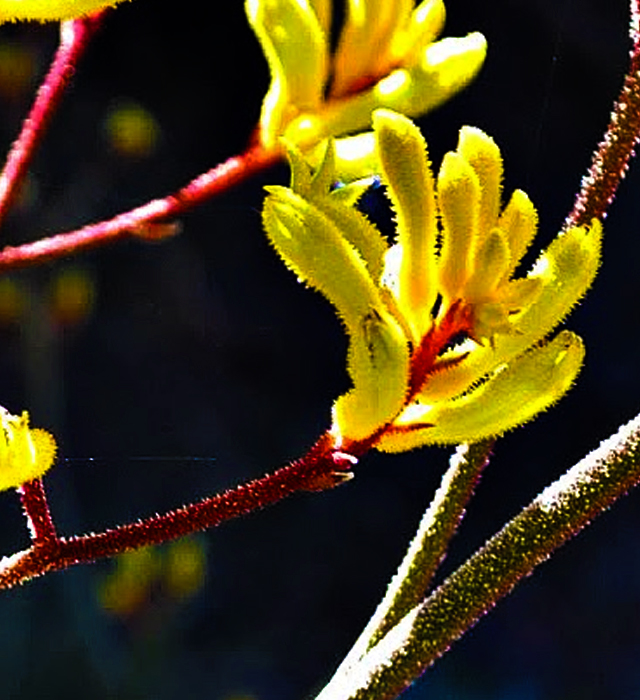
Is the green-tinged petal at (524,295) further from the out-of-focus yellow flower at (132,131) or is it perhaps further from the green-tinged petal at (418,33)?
the out-of-focus yellow flower at (132,131)

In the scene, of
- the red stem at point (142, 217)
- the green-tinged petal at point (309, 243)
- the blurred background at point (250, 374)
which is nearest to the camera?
the green-tinged petal at point (309, 243)

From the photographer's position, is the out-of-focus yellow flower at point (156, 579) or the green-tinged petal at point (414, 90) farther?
the out-of-focus yellow flower at point (156, 579)

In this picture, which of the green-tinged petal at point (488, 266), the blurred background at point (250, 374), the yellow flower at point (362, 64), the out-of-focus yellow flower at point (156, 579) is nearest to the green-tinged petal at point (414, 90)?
the yellow flower at point (362, 64)

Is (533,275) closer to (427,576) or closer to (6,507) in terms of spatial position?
(427,576)

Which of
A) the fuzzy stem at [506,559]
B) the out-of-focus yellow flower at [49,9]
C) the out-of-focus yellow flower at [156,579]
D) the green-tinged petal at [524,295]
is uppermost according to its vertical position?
the out-of-focus yellow flower at [49,9]

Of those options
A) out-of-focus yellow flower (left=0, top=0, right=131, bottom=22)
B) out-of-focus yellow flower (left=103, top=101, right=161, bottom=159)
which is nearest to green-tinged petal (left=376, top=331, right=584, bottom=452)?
out-of-focus yellow flower (left=0, top=0, right=131, bottom=22)

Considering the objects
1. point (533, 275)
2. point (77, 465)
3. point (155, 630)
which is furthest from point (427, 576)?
point (77, 465)

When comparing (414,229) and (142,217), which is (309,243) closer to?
(414,229)
